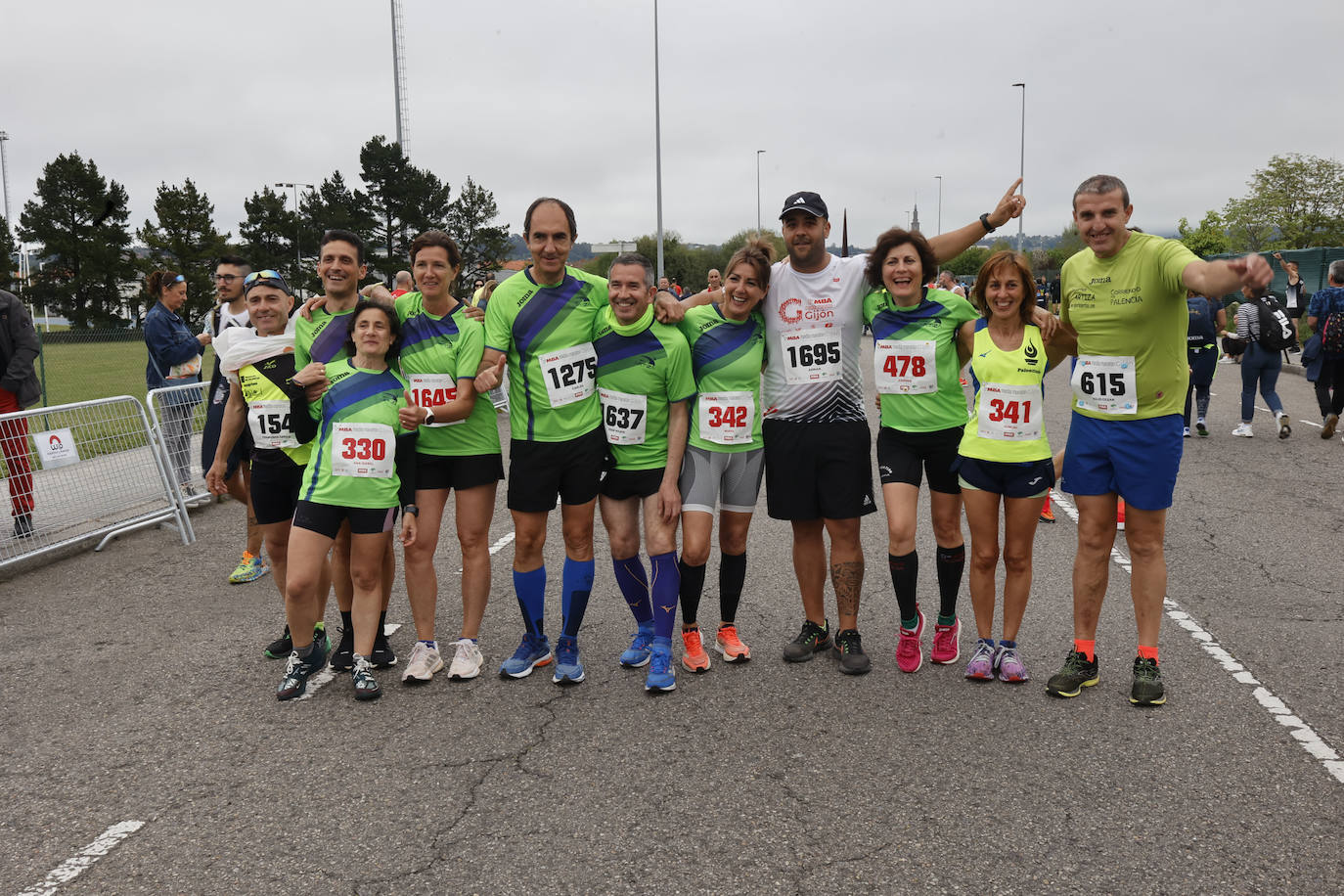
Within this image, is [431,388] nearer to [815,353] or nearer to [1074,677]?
[815,353]

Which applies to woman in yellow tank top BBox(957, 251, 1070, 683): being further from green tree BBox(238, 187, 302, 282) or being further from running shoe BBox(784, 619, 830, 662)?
green tree BBox(238, 187, 302, 282)

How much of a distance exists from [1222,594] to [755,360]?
3.25 m

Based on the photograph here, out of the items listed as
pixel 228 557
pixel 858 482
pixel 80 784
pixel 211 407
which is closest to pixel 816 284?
pixel 858 482

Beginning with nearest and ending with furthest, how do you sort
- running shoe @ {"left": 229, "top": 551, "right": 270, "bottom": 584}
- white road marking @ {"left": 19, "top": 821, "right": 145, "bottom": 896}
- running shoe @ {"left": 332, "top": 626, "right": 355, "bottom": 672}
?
white road marking @ {"left": 19, "top": 821, "right": 145, "bottom": 896} < running shoe @ {"left": 332, "top": 626, "right": 355, "bottom": 672} < running shoe @ {"left": 229, "top": 551, "right": 270, "bottom": 584}

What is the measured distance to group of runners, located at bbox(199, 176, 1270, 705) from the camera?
13.4ft

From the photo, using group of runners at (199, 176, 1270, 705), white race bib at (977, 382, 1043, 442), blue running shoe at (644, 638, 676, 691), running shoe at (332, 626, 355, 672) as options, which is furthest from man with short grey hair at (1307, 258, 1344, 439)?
running shoe at (332, 626, 355, 672)

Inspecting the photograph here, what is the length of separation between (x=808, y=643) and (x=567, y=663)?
46.3 inches

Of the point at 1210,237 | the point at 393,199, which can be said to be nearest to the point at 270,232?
the point at 393,199

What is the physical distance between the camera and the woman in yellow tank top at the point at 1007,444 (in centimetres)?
407

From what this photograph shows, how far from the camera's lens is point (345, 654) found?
460cm

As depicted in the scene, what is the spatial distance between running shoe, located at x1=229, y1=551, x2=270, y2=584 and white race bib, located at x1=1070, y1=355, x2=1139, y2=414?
5123mm

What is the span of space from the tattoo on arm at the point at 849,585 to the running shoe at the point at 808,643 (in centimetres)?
22

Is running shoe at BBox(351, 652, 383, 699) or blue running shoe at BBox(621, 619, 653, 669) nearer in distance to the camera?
running shoe at BBox(351, 652, 383, 699)

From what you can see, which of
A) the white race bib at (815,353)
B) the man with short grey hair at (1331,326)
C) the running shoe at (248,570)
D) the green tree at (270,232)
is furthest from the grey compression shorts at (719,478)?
the green tree at (270,232)
